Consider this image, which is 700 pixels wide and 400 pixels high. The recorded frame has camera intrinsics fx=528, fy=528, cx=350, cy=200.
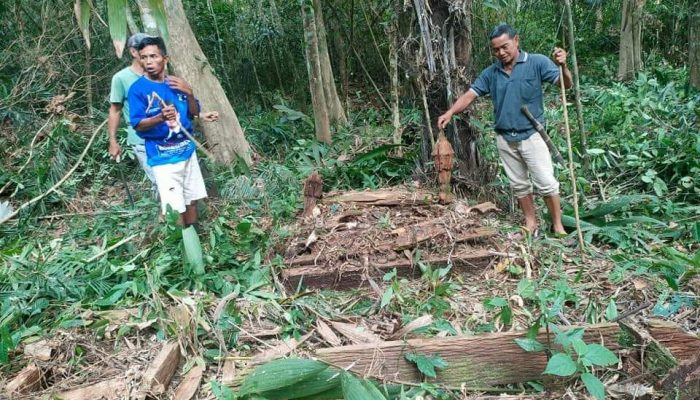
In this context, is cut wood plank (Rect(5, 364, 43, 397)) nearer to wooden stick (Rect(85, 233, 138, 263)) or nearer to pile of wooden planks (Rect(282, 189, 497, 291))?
wooden stick (Rect(85, 233, 138, 263))

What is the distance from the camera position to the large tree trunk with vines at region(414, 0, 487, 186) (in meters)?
4.45

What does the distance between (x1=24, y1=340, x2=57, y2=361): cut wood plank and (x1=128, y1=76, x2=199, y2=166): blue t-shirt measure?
141 cm

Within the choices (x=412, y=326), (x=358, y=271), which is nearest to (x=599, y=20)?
(x=358, y=271)

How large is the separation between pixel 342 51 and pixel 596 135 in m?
4.57

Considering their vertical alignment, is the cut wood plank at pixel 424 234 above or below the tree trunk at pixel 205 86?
below

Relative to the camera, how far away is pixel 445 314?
3.08 metres

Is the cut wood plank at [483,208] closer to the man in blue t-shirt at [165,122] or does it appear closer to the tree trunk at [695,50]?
the man in blue t-shirt at [165,122]

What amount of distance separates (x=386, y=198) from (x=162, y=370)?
228 cm

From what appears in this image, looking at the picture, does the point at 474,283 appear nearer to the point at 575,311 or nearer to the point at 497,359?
the point at 575,311

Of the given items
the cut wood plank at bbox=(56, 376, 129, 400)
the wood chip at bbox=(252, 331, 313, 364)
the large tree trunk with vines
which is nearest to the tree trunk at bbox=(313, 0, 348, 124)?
the large tree trunk with vines

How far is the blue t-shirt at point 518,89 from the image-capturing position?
380 cm

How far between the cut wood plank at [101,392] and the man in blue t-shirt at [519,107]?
277 cm

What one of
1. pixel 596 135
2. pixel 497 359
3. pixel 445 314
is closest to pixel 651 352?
pixel 497 359

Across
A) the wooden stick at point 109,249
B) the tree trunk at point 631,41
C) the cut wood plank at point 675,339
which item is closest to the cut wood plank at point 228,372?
the wooden stick at point 109,249
